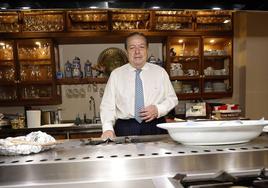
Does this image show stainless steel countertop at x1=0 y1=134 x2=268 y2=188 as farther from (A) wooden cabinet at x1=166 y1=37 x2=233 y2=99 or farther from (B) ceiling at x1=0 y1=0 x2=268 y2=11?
(A) wooden cabinet at x1=166 y1=37 x2=233 y2=99

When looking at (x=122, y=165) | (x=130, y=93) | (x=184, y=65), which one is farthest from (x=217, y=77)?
(x=122, y=165)

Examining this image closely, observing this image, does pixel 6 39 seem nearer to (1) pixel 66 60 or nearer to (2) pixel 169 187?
(1) pixel 66 60

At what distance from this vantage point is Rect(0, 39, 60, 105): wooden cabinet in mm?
3193

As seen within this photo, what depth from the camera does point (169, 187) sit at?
74 cm

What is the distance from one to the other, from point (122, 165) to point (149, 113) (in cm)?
87

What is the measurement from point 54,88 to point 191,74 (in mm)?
1796

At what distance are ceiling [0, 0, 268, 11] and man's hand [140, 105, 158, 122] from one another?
0.66 metres

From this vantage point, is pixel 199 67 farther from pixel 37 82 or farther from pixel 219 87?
pixel 37 82

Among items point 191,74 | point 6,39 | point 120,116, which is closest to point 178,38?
point 191,74

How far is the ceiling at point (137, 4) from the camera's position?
1307 mm

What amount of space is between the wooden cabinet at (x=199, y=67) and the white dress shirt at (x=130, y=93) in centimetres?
133

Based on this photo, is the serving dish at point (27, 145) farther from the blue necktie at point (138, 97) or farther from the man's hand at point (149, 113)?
the blue necktie at point (138, 97)

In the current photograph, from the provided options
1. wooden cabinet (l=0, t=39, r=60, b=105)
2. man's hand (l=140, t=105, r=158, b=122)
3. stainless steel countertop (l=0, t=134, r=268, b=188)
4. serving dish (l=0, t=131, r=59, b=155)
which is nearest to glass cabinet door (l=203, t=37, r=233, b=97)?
man's hand (l=140, t=105, r=158, b=122)

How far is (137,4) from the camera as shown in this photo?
136cm
